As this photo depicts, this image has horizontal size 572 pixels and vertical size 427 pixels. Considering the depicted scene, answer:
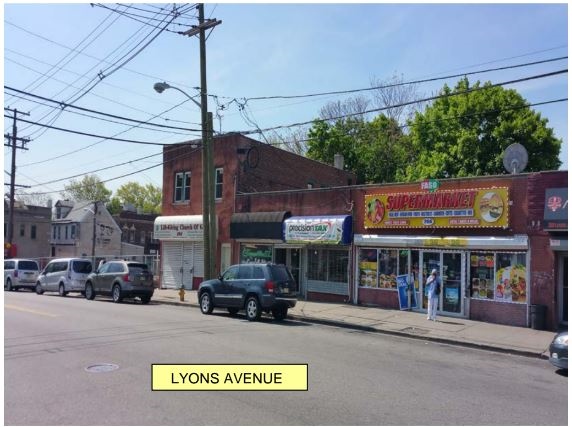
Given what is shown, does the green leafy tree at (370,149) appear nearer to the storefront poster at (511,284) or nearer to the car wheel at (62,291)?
the car wheel at (62,291)

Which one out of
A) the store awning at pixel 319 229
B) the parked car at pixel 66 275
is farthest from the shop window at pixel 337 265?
the parked car at pixel 66 275

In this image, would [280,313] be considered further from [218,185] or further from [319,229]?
[218,185]

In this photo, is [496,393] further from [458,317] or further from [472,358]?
[458,317]

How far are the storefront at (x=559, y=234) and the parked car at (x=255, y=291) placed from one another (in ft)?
24.9

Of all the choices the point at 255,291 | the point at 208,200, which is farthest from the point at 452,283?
the point at 208,200

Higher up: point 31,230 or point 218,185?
point 218,185

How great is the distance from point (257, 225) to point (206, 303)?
5824 millimetres

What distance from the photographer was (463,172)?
108 ft

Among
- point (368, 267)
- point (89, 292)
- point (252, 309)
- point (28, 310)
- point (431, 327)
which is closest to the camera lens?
point (431, 327)

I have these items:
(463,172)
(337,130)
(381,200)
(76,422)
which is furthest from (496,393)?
(337,130)

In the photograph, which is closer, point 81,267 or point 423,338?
point 423,338

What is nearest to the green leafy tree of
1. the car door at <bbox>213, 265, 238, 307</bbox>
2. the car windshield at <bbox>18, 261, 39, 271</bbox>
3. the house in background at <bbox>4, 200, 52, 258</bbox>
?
the car windshield at <bbox>18, 261, 39, 271</bbox>

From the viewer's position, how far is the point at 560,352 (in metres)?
9.38

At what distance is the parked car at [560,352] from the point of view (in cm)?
930
